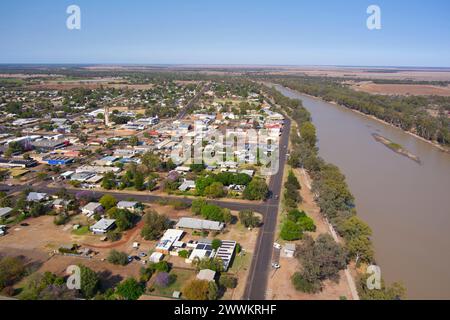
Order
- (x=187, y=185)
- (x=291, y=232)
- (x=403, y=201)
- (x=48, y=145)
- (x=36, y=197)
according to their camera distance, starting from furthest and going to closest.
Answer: (x=48, y=145), (x=187, y=185), (x=403, y=201), (x=36, y=197), (x=291, y=232)

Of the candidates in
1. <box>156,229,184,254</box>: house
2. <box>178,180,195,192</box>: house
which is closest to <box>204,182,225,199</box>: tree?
<box>178,180,195,192</box>: house

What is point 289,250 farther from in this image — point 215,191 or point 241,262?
point 215,191

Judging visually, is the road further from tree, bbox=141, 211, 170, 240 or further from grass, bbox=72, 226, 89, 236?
grass, bbox=72, 226, 89, 236

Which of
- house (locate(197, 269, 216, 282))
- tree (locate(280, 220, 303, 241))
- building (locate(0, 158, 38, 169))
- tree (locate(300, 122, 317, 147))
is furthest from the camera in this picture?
tree (locate(300, 122, 317, 147))

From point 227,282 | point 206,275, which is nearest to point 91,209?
point 206,275

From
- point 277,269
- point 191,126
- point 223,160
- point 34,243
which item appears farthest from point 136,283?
point 191,126

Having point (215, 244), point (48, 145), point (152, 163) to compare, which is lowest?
point (215, 244)
